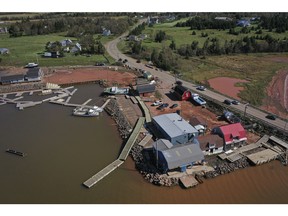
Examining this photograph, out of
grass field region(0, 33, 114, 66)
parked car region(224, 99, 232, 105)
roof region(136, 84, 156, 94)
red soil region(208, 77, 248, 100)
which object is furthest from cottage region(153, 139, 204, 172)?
grass field region(0, 33, 114, 66)

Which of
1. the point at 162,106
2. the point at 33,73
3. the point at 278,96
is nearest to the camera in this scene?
the point at 162,106

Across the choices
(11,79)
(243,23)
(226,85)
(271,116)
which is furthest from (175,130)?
(243,23)

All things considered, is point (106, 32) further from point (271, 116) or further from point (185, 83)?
point (271, 116)

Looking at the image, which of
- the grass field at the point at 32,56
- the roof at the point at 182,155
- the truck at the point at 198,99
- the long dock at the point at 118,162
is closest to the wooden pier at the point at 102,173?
the long dock at the point at 118,162

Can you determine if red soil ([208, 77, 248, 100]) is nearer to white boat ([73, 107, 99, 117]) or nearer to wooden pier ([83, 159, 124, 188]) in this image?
white boat ([73, 107, 99, 117])

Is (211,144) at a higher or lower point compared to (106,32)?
lower

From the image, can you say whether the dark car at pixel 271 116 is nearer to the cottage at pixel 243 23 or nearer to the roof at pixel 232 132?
the roof at pixel 232 132
